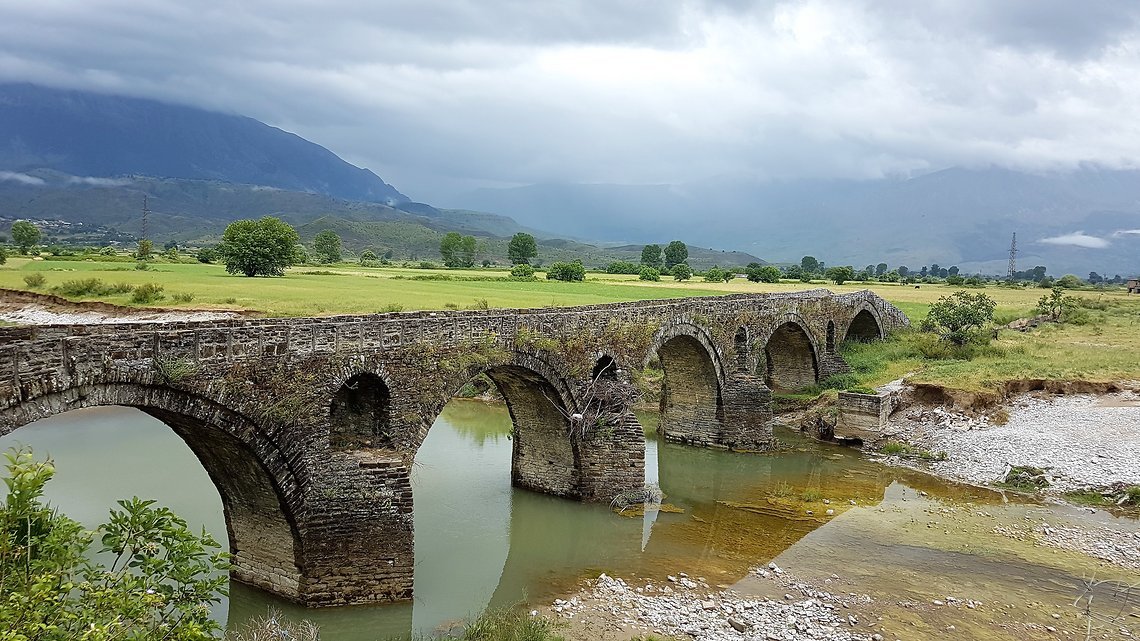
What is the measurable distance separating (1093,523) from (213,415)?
60.2ft

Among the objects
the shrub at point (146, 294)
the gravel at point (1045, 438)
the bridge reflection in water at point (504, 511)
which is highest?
the shrub at point (146, 294)

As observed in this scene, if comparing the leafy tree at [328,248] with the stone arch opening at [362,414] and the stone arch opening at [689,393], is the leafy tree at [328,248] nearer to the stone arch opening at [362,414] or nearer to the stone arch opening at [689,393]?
the stone arch opening at [689,393]

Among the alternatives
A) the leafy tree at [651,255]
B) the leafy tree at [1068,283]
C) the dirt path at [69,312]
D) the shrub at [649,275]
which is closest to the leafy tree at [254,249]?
the dirt path at [69,312]

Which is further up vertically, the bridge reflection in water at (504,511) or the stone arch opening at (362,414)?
the stone arch opening at (362,414)

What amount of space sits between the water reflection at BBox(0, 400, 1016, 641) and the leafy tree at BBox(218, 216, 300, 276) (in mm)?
14070

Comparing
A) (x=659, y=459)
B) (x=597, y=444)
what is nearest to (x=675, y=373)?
(x=659, y=459)

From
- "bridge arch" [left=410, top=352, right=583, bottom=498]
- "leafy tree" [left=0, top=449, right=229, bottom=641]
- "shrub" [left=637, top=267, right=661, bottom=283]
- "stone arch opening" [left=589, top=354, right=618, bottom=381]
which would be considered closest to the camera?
"leafy tree" [left=0, top=449, right=229, bottom=641]

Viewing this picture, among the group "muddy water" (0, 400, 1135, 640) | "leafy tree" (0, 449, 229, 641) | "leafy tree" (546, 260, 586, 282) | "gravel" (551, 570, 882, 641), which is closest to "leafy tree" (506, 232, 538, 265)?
"leafy tree" (546, 260, 586, 282)

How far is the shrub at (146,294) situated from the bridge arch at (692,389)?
15.4 meters

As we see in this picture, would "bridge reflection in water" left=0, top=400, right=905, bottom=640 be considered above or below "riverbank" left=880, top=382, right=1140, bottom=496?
below

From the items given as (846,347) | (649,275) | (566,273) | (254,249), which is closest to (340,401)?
(254,249)

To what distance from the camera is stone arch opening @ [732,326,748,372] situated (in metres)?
26.1

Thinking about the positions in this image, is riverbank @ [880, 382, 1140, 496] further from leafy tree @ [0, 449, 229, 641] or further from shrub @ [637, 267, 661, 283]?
shrub @ [637, 267, 661, 283]

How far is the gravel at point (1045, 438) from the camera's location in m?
20.5
